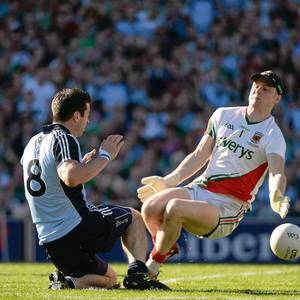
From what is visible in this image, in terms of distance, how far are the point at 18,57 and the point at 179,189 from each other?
34.6ft

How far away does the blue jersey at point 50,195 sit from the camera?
26.6 ft

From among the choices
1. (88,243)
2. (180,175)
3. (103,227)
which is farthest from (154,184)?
(88,243)

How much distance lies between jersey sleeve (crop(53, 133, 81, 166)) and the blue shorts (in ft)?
1.87

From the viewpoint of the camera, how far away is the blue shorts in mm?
8172

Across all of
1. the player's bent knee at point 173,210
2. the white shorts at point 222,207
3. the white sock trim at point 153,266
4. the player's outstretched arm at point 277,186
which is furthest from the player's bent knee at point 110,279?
the player's outstretched arm at point 277,186

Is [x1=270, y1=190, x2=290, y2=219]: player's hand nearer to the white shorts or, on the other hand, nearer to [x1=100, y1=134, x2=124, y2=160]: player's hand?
the white shorts

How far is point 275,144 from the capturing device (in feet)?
28.2

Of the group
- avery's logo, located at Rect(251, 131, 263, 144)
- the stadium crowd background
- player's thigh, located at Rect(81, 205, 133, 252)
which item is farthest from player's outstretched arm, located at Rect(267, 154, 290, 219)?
the stadium crowd background

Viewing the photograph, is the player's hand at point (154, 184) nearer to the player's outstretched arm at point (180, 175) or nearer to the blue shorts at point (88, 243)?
the player's outstretched arm at point (180, 175)

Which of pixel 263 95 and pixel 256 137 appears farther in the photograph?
pixel 263 95

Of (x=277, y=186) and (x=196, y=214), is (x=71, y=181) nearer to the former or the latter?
(x=196, y=214)

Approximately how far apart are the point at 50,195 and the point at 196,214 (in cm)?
123

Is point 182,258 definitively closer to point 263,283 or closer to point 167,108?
point 167,108

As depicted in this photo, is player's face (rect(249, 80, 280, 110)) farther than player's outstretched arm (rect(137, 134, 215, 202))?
No
